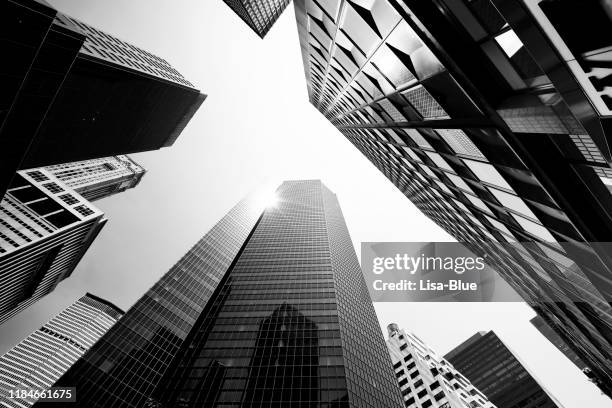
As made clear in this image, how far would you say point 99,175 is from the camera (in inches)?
6304

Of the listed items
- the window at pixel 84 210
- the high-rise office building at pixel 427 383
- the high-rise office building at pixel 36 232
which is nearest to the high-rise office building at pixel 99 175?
the high-rise office building at pixel 36 232

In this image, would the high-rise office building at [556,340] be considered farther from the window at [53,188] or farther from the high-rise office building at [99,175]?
the high-rise office building at [99,175]

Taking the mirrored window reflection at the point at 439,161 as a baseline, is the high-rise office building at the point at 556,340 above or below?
below

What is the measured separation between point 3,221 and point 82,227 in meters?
27.4

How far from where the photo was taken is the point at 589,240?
691 centimetres

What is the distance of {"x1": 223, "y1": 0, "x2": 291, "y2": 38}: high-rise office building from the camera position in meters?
106

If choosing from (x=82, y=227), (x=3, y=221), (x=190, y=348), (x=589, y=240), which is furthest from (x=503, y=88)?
(x=82, y=227)

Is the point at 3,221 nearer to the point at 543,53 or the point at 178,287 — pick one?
the point at 178,287

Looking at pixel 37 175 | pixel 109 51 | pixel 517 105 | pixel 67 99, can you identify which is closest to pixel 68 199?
pixel 37 175

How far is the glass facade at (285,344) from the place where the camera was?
46.5 m

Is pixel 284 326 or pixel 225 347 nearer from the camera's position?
pixel 225 347

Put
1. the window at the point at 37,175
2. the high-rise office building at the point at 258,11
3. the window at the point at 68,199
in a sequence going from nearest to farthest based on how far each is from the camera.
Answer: the high-rise office building at the point at 258,11 → the window at the point at 37,175 → the window at the point at 68,199

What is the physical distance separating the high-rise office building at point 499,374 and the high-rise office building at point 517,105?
11894 centimetres

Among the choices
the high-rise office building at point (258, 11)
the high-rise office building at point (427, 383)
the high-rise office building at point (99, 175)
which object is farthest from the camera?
the high-rise office building at point (99, 175)
